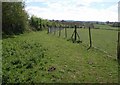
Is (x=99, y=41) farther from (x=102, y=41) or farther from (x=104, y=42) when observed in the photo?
(x=104, y=42)

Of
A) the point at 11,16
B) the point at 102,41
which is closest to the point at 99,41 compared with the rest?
the point at 102,41

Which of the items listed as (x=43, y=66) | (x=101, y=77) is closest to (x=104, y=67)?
(x=101, y=77)

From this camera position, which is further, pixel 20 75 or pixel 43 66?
pixel 43 66

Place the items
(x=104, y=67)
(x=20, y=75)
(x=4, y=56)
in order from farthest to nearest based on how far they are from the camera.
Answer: (x=4, y=56)
(x=104, y=67)
(x=20, y=75)

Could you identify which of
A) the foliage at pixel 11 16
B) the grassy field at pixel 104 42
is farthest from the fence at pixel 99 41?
the foliage at pixel 11 16

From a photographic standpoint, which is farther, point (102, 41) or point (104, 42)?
point (102, 41)

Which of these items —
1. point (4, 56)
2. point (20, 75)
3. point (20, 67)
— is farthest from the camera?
point (4, 56)

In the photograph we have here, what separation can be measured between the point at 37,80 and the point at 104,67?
354 cm

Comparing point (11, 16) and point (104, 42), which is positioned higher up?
point (11, 16)

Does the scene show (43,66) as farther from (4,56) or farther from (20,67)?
(4,56)

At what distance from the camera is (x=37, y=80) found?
7684 mm

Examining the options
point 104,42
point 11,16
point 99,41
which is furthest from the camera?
point 11,16

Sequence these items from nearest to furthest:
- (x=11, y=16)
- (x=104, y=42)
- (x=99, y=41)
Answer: (x=104, y=42) → (x=99, y=41) → (x=11, y=16)

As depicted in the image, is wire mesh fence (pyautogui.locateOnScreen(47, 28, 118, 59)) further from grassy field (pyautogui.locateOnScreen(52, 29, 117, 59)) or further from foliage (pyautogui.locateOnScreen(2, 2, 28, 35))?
foliage (pyautogui.locateOnScreen(2, 2, 28, 35))
